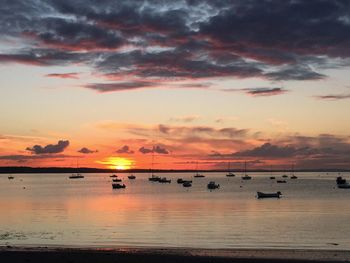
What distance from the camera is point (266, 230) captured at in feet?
163

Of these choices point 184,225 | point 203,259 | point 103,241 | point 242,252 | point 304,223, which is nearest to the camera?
point 203,259

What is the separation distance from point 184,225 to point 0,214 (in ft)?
97.7

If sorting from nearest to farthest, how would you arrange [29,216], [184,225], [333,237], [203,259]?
1. [203,259]
2. [333,237]
3. [184,225]
4. [29,216]

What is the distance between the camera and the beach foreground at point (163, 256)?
89.6 feet

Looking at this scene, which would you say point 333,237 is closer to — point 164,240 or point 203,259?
point 164,240

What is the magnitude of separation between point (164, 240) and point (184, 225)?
37.8 ft

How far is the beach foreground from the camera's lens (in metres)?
27.3

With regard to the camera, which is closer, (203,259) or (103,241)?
(203,259)

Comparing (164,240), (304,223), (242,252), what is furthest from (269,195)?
(242,252)

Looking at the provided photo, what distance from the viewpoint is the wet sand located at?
2723 centimetres

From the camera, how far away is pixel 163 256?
1141 inches

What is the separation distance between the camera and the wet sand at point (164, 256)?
2723 centimetres

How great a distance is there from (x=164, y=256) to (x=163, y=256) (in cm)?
6

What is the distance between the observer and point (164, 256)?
1142 inches
